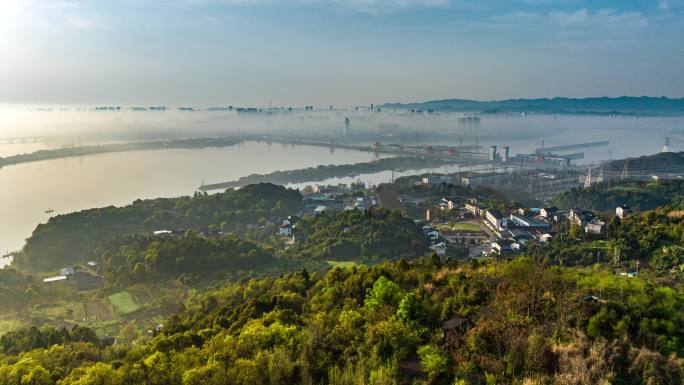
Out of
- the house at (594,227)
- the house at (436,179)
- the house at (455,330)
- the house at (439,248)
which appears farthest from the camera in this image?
the house at (436,179)

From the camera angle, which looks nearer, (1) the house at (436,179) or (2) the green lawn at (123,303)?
(2) the green lawn at (123,303)

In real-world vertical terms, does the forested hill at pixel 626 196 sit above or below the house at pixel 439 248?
above

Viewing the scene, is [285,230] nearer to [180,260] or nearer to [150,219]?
[180,260]

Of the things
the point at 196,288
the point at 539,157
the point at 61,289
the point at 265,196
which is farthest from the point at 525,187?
the point at 61,289

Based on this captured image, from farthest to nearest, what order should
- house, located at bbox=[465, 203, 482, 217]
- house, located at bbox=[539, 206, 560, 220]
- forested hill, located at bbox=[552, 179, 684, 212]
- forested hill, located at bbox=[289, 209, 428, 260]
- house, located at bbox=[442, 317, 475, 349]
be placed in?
forested hill, located at bbox=[552, 179, 684, 212]
house, located at bbox=[465, 203, 482, 217]
house, located at bbox=[539, 206, 560, 220]
forested hill, located at bbox=[289, 209, 428, 260]
house, located at bbox=[442, 317, 475, 349]

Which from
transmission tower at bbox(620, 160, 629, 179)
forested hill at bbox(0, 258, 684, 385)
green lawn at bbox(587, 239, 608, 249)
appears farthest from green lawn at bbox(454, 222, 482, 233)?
transmission tower at bbox(620, 160, 629, 179)

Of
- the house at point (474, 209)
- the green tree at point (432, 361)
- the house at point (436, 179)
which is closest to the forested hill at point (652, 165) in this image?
the house at point (436, 179)

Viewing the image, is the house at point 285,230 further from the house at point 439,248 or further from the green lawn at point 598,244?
the green lawn at point 598,244

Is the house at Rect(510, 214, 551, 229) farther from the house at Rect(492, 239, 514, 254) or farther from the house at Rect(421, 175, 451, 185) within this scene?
the house at Rect(421, 175, 451, 185)

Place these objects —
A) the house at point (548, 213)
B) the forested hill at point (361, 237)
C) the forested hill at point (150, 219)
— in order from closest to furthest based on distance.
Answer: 1. the forested hill at point (361, 237)
2. the forested hill at point (150, 219)
3. the house at point (548, 213)
